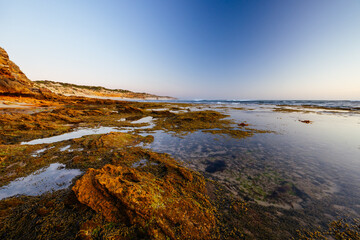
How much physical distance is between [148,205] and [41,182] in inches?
147

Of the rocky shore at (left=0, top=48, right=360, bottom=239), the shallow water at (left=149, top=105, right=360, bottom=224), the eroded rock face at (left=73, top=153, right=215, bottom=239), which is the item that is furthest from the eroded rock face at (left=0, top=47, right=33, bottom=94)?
the eroded rock face at (left=73, top=153, right=215, bottom=239)

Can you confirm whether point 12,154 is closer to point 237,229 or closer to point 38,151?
point 38,151

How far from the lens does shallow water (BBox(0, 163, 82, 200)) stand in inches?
131

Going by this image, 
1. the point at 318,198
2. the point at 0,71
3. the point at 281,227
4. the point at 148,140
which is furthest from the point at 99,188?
the point at 0,71

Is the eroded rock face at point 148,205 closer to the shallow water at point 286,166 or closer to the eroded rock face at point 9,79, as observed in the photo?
the shallow water at point 286,166

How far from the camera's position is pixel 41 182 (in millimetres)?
3758

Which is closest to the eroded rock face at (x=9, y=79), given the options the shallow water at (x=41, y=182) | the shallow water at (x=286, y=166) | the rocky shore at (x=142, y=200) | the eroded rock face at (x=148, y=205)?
the rocky shore at (x=142, y=200)

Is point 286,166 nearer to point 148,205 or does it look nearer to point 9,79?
point 148,205

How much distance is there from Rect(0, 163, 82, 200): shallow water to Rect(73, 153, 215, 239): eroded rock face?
1.58m

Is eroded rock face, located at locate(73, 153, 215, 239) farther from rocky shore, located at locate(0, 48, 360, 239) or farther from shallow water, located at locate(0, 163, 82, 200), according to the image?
shallow water, located at locate(0, 163, 82, 200)

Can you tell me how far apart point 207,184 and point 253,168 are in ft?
7.93

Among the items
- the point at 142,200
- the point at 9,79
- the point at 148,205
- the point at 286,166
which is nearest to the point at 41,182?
the point at 142,200

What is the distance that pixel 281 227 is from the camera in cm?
276

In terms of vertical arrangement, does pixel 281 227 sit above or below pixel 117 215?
below
